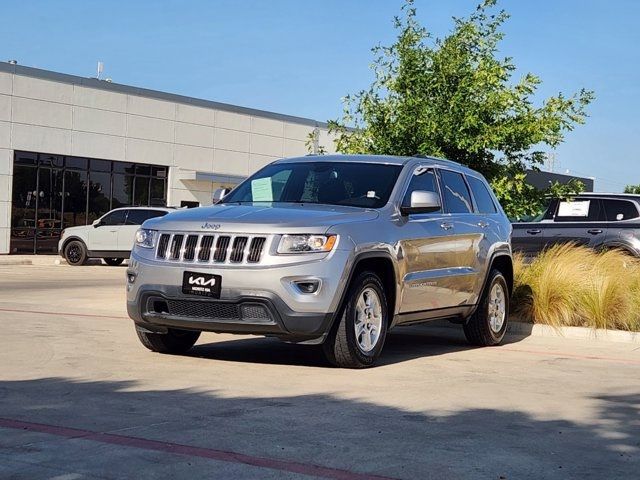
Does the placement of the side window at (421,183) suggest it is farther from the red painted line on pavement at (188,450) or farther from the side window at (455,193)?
the red painted line on pavement at (188,450)

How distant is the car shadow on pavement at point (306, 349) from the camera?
9.34m

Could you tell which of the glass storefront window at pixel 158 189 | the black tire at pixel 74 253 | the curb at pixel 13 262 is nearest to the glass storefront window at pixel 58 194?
the glass storefront window at pixel 158 189

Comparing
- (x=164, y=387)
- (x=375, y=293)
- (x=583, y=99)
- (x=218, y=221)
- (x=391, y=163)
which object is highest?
(x=583, y=99)

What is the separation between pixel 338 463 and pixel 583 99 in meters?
12.2

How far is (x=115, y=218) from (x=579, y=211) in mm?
15943

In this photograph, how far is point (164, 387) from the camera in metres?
7.41

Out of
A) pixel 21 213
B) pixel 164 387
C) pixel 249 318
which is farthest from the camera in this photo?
pixel 21 213

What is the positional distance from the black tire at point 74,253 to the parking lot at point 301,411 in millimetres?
18918

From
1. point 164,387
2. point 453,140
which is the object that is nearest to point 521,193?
point 453,140

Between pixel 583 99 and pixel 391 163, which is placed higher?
pixel 583 99

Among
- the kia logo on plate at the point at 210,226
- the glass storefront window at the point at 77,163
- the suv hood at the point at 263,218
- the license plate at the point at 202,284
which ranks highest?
the glass storefront window at the point at 77,163

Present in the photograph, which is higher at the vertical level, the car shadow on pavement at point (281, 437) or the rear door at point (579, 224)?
the rear door at point (579, 224)

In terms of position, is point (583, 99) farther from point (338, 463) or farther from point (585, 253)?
point (338, 463)

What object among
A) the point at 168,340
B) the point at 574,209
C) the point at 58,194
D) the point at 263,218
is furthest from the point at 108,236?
the point at 263,218
